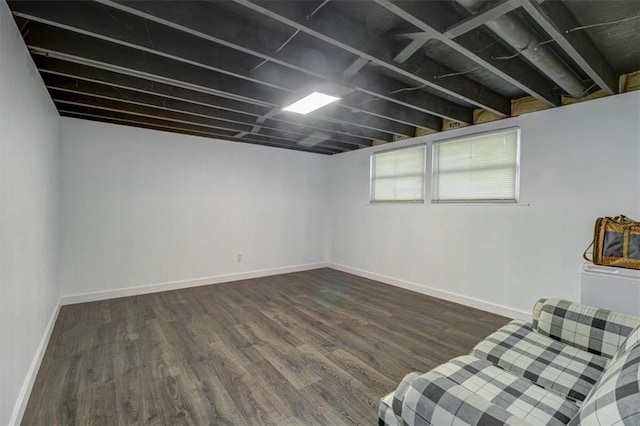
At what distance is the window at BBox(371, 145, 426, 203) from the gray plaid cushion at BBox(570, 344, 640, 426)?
3.58 metres

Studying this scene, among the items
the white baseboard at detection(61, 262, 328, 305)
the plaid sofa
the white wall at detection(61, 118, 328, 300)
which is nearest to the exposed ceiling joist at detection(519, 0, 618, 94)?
the plaid sofa

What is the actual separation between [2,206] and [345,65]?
240 centimetres

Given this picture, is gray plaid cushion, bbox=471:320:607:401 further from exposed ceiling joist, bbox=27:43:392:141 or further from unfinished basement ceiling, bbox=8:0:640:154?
exposed ceiling joist, bbox=27:43:392:141

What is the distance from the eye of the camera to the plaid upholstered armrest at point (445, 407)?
95 cm

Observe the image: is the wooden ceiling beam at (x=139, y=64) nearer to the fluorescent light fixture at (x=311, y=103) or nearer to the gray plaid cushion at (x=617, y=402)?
the fluorescent light fixture at (x=311, y=103)

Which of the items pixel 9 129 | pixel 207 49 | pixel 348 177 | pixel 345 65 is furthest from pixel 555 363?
pixel 348 177

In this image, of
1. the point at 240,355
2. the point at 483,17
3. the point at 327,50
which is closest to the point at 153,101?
the point at 327,50

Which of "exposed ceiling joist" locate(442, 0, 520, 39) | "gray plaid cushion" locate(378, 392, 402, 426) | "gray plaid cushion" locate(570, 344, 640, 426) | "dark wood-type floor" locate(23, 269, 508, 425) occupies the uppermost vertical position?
"exposed ceiling joist" locate(442, 0, 520, 39)

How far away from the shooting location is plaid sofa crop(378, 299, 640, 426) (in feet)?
2.86

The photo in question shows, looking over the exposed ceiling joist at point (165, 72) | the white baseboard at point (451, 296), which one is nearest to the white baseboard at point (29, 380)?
the exposed ceiling joist at point (165, 72)

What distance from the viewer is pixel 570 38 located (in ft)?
6.06

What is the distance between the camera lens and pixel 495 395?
1268 mm

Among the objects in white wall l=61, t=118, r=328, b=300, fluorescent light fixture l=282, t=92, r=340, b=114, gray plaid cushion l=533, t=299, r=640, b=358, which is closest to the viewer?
gray plaid cushion l=533, t=299, r=640, b=358

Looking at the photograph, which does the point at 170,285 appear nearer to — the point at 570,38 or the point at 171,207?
the point at 171,207
